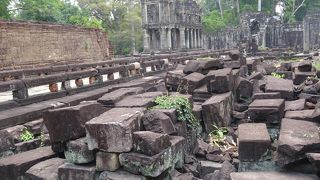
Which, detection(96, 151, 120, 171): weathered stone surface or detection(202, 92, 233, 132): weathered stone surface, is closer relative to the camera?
detection(96, 151, 120, 171): weathered stone surface

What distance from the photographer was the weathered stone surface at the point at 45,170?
4.20 meters

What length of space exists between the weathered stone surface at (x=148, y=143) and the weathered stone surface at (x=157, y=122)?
307 millimetres

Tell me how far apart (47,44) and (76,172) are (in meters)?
13.7

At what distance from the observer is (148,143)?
3.86 m

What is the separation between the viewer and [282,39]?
37062mm

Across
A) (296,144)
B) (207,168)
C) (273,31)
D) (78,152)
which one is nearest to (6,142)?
(78,152)

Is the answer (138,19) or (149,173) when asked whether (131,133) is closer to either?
(149,173)

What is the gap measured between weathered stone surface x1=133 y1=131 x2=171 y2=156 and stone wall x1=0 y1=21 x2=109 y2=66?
38.0ft

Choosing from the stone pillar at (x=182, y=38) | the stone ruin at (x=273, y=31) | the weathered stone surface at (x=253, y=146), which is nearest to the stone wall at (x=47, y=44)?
the weathered stone surface at (x=253, y=146)

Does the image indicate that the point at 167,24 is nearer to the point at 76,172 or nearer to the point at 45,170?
the point at 45,170

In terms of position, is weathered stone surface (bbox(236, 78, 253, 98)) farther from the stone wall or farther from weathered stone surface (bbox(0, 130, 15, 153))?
the stone wall

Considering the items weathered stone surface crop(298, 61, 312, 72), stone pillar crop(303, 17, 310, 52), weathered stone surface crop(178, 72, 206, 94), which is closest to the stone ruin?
stone pillar crop(303, 17, 310, 52)

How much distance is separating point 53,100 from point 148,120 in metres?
4.05

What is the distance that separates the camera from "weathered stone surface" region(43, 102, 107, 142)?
433cm
